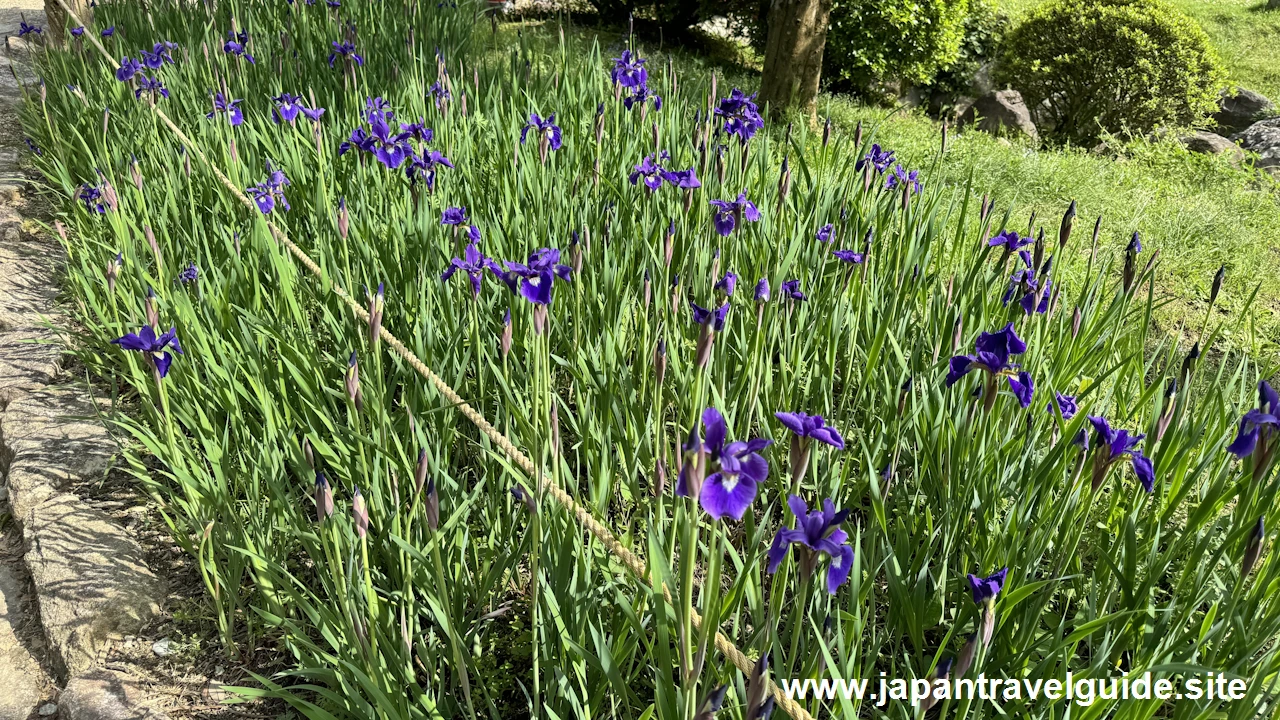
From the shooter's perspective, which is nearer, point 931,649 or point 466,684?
point 466,684

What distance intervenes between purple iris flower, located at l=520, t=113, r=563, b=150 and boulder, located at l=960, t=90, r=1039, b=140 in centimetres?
761

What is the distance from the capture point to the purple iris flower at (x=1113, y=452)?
133 cm

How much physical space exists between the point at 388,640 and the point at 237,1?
4.76 m

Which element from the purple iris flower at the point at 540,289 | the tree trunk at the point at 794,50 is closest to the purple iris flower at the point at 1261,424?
the purple iris flower at the point at 540,289

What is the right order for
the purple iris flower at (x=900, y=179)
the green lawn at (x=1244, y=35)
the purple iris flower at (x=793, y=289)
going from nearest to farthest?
the purple iris flower at (x=793, y=289) < the purple iris flower at (x=900, y=179) < the green lawn at (x=1244, y=35)

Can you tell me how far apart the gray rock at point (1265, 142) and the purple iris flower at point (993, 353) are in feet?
26.0

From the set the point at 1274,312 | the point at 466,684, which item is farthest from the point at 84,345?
the point at 1274,312

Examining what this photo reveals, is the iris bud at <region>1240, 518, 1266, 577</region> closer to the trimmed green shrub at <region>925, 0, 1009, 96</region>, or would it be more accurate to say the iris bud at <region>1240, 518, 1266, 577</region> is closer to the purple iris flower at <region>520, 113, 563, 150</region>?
the purple iris flower at <region>520, 113, 563, 150</region>

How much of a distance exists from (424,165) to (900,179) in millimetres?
1608

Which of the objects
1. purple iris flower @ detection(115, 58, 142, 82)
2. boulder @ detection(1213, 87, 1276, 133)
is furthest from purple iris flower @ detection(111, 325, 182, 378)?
boulder @ detection(1213, 87, 1276, 133)

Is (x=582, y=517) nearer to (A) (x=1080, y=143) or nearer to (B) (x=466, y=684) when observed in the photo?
(B) (x=466, y=684)

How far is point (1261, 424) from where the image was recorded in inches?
50.3

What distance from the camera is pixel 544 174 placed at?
293 centimetres

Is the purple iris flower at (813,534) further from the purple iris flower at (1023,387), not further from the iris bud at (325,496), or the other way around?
the iris bud at (325,496)
